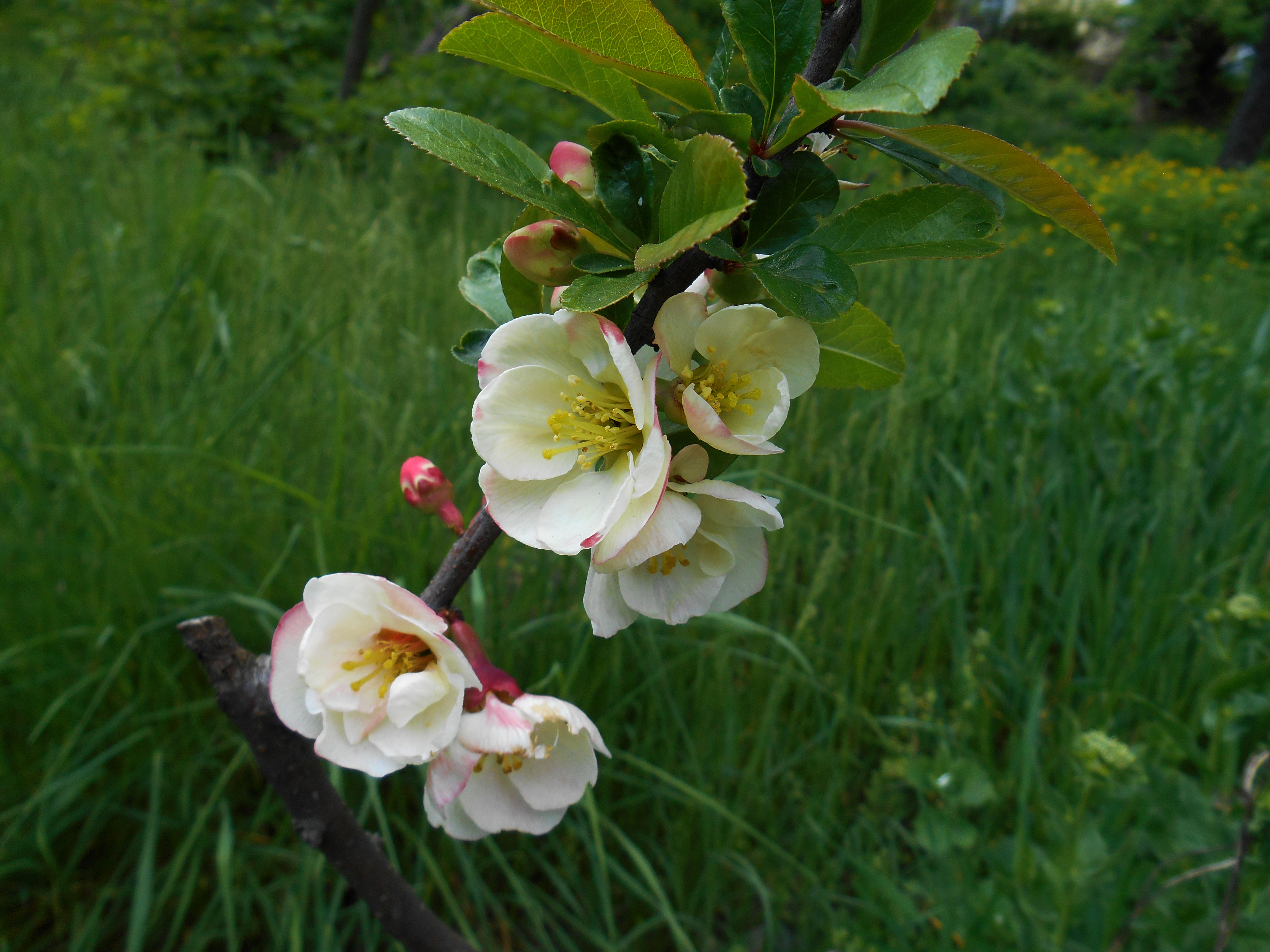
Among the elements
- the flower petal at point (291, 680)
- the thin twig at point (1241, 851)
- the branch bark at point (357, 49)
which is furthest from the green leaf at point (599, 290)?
the branch bark at point (357, 49)

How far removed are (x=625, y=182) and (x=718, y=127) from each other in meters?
0.04

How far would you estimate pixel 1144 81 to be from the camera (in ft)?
40.4

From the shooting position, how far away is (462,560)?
16.4 inches

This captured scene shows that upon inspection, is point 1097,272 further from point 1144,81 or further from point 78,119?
point 1144,81

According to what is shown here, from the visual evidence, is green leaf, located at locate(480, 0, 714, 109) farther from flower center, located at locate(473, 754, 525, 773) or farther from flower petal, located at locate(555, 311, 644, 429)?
flower center, located at locate(473, 754, 525, 773)

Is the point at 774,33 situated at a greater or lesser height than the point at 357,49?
greater

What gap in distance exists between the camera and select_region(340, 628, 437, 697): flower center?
1.43 ft

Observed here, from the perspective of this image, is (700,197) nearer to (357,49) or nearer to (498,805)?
(498,805)

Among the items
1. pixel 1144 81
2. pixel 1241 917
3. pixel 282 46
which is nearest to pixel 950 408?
pixel 1241 917

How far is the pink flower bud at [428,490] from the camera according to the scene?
1.66 feet

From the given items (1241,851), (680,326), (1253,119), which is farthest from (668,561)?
(1253,119)

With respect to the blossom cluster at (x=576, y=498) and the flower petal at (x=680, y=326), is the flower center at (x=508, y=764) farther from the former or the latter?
the flower petal at (x=680, y=326)

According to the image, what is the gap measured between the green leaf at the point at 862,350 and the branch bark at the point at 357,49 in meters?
4.36

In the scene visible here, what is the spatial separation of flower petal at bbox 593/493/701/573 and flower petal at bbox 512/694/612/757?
164 mm
